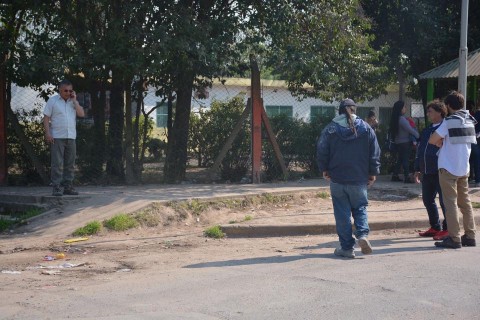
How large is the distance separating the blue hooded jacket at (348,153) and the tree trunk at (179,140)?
5665 millimetres

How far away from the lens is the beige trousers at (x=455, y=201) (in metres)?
8.95

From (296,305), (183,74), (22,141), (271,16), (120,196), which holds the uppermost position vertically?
(271,16)

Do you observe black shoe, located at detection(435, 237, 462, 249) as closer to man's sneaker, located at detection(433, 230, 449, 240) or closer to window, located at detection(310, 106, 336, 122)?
man's sneaker, located at detection(433, 230, 449, 240)

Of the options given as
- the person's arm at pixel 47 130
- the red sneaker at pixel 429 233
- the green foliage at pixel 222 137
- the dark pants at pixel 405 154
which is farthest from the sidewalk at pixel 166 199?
the dark pants at pixel 405 154

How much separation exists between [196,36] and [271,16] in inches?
70.1

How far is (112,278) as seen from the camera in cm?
746

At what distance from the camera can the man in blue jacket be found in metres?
8.34

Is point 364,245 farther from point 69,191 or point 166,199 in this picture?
point 69,191

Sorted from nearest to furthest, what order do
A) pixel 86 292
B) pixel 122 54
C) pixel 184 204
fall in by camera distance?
pixel 86 292
pixel 184 204
pixel 122 54

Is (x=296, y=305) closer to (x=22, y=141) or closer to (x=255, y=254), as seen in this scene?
(x=255, y=254)

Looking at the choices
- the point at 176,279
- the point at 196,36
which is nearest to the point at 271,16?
the point at 196,36

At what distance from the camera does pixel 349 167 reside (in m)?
8.34

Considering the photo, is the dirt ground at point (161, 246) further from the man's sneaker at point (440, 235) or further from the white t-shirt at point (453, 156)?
the white t-shirt at point (453, 156)

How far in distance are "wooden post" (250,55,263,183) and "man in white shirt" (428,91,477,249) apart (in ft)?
16.4
